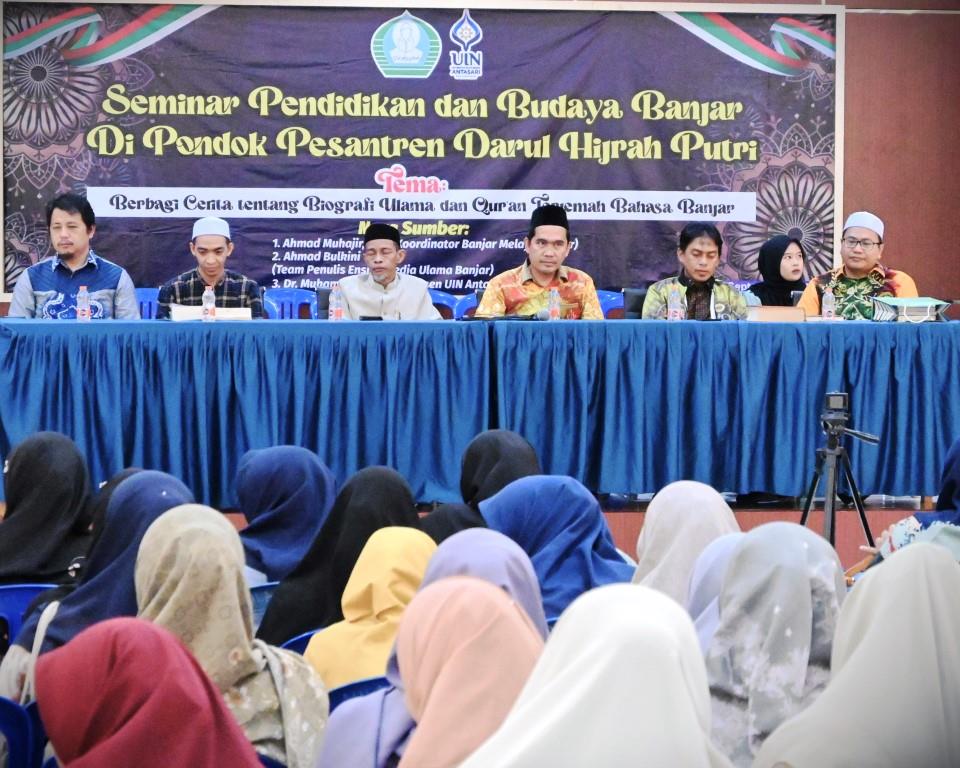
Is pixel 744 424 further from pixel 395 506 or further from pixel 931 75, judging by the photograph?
pixel 931 75

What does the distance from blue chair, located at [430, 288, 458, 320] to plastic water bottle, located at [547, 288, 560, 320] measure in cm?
135

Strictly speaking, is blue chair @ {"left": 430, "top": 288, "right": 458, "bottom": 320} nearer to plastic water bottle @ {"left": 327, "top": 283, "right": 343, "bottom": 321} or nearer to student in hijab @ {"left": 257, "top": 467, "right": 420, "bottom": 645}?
plastic water bottle @ {"left": 327, "top": 283, "right": 343, "bottom": 321}

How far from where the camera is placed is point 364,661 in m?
2.40

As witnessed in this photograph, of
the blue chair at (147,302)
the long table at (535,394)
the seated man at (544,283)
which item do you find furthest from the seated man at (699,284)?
the blue chair at (147,302)

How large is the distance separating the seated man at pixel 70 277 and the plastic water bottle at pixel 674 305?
213 cm

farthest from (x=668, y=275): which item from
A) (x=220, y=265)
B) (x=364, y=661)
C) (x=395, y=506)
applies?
(x=364, y=661)

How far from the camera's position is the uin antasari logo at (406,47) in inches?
281

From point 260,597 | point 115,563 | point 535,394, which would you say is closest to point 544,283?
point 535,394

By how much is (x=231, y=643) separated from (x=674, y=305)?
3.48m

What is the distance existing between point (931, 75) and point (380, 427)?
417cm

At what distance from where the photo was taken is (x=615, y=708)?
4.74 ft

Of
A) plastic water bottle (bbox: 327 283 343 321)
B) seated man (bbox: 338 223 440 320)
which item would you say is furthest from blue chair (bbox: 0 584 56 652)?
seated man (bbox: 338 223 440 320)

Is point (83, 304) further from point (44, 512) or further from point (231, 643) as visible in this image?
point (231, 643)

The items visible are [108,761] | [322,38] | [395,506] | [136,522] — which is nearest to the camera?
[108,761]
